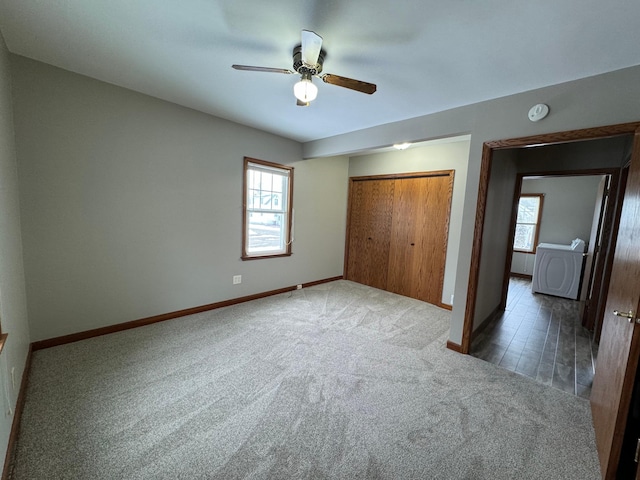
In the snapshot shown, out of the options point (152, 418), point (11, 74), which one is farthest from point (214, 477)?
point (11, 74)

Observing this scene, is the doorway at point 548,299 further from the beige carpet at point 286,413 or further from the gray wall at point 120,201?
the gray wall at point 120,201

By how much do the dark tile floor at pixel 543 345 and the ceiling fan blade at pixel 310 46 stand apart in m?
3.03

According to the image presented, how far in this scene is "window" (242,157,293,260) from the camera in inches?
148

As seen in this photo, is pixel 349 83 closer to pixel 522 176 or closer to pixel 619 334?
pixel 619 334

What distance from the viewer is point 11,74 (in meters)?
2.07

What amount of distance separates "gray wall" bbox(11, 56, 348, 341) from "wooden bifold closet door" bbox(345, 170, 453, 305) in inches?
81.4

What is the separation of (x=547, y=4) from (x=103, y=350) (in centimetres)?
405

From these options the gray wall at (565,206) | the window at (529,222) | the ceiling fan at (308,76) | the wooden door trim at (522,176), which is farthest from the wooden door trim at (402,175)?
the window at (529,222)

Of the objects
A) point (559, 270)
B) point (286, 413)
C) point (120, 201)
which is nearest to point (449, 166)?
point (559, 270)

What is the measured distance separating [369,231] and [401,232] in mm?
678

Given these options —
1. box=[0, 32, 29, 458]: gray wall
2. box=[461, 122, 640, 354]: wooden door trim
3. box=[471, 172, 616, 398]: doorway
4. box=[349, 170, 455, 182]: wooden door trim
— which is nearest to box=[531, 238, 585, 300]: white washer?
box=[471, 172, 616, 398]: doorway

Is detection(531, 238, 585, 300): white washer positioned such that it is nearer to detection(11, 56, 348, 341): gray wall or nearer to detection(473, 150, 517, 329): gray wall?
detection(473, 150, 517, 329): gray wall

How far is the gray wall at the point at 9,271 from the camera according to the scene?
143cm

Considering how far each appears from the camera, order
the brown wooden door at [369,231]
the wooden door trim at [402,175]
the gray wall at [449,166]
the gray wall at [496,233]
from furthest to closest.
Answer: the brown wooden door at [369,231] → the wooden door trim at [402,175] → the gray wall at [449,166] → the gray wall at [496,233]
